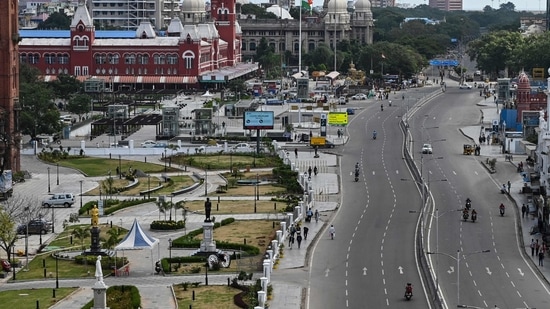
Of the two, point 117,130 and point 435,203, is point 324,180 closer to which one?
point 435,203

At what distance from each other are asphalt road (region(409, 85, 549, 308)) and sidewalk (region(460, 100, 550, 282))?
46cm

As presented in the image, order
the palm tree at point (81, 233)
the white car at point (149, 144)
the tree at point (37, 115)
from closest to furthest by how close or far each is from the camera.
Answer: the palm tree at point (81, 233) → the white car at point (149, 144) → the tree at point (37, 115)

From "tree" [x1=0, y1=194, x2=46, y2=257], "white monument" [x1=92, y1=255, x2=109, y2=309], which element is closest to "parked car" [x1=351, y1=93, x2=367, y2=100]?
"tree" [x1=0, y1=194, x2=46, y2=257]

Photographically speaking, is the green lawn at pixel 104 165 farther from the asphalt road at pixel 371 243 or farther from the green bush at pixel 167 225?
the green bush at pixel 167 225

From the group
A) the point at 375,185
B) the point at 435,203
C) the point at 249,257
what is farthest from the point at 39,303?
the point at 375,185

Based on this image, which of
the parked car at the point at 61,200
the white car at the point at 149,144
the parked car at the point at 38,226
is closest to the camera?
the parked car at the point at 38,226

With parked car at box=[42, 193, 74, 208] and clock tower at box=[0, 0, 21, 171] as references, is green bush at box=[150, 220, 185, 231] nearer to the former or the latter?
parked car at box=[42, 193, 74, 208]

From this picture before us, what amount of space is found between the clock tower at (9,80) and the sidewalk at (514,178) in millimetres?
33614

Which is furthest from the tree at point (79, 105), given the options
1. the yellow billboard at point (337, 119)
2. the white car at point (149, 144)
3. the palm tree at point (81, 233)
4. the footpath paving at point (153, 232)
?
the palm tree at point (81, 233)

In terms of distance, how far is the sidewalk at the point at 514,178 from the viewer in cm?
7318

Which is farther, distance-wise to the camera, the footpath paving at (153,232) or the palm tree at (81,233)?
the palm tree at (81,233)

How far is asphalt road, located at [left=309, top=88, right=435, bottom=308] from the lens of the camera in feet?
203

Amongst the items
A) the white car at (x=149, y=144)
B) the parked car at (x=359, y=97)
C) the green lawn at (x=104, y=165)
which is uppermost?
the parked car at (x=359, y=97)

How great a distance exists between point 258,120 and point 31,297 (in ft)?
186
